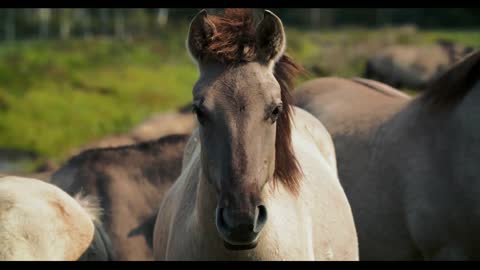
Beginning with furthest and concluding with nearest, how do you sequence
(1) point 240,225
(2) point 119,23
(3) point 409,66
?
(2) point 119,23 < (3) point 409,66 < (1) point 240,225

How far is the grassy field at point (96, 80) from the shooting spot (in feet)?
62.2

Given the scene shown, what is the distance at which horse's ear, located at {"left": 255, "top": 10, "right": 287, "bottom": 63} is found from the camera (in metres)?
4.14

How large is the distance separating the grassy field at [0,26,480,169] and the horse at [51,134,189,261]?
9188mm

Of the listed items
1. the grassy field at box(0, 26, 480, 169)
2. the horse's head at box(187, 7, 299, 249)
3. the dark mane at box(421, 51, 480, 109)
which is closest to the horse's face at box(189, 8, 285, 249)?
the horse's head at box(187, 7, 299, 249)

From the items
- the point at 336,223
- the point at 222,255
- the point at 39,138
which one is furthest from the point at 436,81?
the point at 39,138

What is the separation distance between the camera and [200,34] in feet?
13.7

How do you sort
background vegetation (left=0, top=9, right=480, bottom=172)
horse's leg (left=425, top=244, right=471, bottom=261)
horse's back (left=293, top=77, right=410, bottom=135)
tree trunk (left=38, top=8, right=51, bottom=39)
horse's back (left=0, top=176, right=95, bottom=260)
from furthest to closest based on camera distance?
1. tree trunk (left=38, top=8, right=51, bottom=39)
2. background vegetation (left=0, top=9, right=480, bottom=172)
3. horse's back (left=293, top=77, right=410, bottom=135)
4. horse's leg (left=425, top=244, right=471, bottom=261)
5. horse's back (left=0, top=176, right=95, bottom=260)

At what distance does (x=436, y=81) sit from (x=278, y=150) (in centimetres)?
229

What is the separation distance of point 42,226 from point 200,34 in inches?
50.5

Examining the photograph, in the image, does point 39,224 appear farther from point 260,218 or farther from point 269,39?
point 269,39

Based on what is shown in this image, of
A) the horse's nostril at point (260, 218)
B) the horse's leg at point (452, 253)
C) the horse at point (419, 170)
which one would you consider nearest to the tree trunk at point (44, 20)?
the horse at point (419, 170)

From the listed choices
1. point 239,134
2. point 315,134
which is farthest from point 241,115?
point 315,134

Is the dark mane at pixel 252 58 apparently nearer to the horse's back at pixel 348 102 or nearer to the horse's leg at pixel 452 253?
the horse's leg at pixel 452 253

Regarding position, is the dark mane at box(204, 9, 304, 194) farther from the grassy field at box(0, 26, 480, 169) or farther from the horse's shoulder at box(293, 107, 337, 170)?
the grassy field at box(0, 26, 480, 169)
